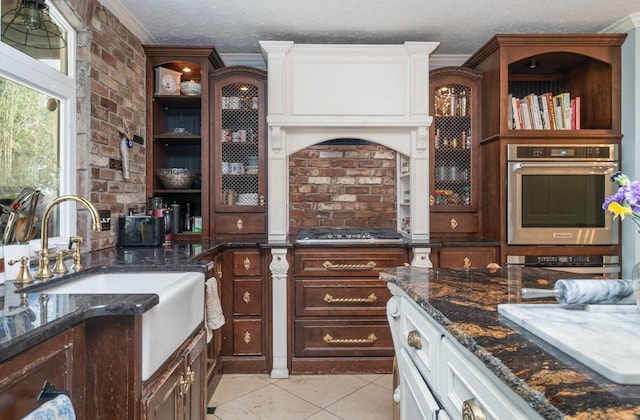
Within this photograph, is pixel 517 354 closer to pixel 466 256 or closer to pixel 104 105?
pixel 466 256

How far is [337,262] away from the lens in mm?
2701

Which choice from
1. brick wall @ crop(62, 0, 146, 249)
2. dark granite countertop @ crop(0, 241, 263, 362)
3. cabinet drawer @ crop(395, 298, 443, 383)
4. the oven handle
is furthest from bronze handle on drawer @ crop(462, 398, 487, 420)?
the oven handle

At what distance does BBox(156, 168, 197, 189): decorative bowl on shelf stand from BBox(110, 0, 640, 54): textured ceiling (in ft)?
3.35

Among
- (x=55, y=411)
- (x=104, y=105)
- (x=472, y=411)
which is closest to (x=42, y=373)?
(x=55, y=411)

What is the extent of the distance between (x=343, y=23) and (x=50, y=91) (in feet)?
6.08

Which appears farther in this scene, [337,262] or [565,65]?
[565,65]

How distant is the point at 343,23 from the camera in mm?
2707

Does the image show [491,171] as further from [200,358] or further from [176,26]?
[176,26]

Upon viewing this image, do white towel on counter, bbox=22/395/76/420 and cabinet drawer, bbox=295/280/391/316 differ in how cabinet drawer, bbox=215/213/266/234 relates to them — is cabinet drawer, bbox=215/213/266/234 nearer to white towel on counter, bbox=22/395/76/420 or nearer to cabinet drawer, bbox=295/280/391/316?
cabinet drawer, bbox=295/280/391/316

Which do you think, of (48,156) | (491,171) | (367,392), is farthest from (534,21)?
(48,156)

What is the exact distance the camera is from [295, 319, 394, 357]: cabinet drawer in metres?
2.70

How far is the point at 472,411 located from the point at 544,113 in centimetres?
273

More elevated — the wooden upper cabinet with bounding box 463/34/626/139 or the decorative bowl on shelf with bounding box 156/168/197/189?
the wooden upper cabinet with bounding box 463/34/626/139

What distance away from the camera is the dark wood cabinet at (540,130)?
8.93 feet
